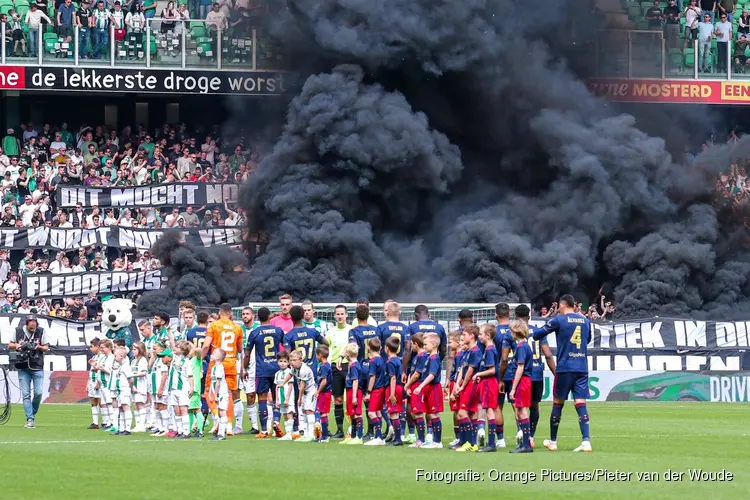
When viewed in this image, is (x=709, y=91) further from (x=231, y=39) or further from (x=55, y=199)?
(x=55, y=199)

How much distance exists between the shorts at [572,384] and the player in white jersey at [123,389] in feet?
23.6

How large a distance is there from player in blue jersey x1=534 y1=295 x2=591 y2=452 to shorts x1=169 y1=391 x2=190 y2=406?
5863 millimetres

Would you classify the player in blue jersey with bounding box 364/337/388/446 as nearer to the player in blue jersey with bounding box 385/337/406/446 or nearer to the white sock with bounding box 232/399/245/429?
the player in blue jersey with bounding box 385/337/406/446

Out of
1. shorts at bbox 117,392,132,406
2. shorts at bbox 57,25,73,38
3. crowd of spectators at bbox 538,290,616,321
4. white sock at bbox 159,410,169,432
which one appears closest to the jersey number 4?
white sock at bbox 159,410,169,432

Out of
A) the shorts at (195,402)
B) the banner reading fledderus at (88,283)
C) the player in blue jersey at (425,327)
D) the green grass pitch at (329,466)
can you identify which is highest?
the banner reading fledderus at (88,283)

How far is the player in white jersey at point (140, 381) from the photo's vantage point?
21828mm

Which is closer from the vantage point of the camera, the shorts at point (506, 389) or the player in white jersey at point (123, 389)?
the shorts at point (506, 389)

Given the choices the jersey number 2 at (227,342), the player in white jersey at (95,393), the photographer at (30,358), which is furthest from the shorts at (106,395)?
the jersey number 2 at (227,342)

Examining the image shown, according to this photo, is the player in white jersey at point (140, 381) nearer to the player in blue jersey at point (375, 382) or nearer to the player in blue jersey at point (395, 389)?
the player in blue jersey at point (375, 382)

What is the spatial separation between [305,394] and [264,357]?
1404 mm

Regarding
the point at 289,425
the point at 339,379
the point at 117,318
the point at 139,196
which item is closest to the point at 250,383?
the point at 339,379

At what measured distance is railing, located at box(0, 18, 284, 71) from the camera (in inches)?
1610

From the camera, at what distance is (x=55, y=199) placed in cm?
4009

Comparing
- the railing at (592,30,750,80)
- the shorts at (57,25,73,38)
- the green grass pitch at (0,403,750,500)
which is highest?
the shorts at (57,25,73,38)
